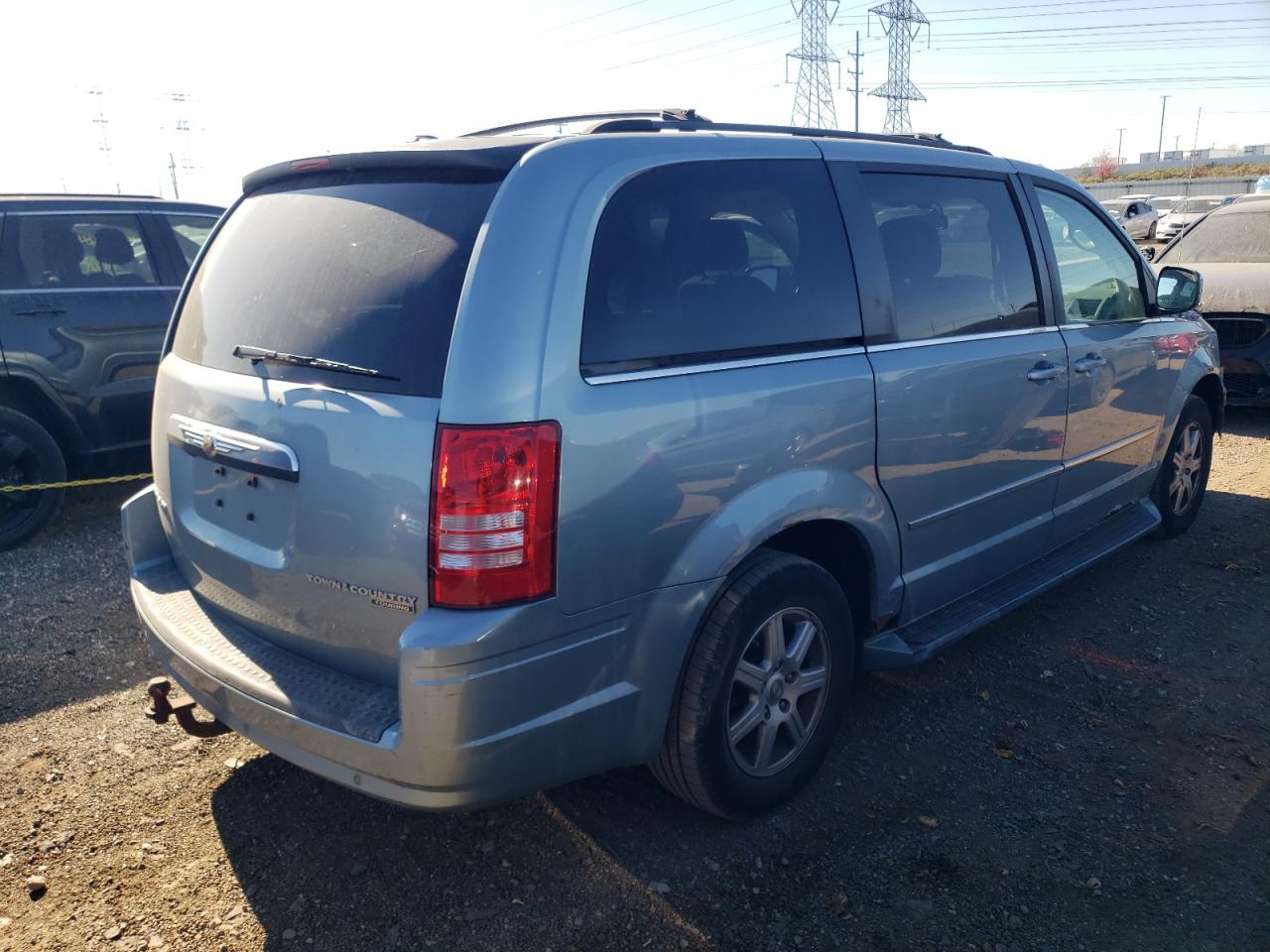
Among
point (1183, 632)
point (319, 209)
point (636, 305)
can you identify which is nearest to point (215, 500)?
point (319, 209)

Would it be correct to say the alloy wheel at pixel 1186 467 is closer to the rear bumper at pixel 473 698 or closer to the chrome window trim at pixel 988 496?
the chrome window trim at pixel 988 496

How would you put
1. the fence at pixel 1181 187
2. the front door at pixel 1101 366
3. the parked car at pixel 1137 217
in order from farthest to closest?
the fence at pixel 1181 187, the parked car at pixel 1137 217, the front door at pixel 1101 366

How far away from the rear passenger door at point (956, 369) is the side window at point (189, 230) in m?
A: 4.66

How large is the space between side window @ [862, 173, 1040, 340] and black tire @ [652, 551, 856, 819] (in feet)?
3.25

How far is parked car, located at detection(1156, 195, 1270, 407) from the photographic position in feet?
25.8

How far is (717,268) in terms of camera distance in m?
2.76

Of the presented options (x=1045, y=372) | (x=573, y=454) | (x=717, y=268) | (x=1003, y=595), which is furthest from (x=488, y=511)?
(x=1045, y=372)

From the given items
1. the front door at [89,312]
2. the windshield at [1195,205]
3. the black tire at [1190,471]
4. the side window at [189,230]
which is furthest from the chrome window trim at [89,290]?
the windshield at [1195,205]

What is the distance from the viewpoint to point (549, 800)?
3111 millimetres

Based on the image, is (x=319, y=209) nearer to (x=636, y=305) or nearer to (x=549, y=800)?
(x=636, y=305)

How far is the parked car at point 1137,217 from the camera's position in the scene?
93.5ft

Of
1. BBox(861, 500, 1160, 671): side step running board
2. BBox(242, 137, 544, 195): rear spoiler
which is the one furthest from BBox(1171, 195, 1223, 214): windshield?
BBox(242, 137, 544, 195): rear spoiler

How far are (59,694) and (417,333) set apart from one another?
8.43 feet

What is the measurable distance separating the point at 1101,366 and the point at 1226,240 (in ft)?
20.9
